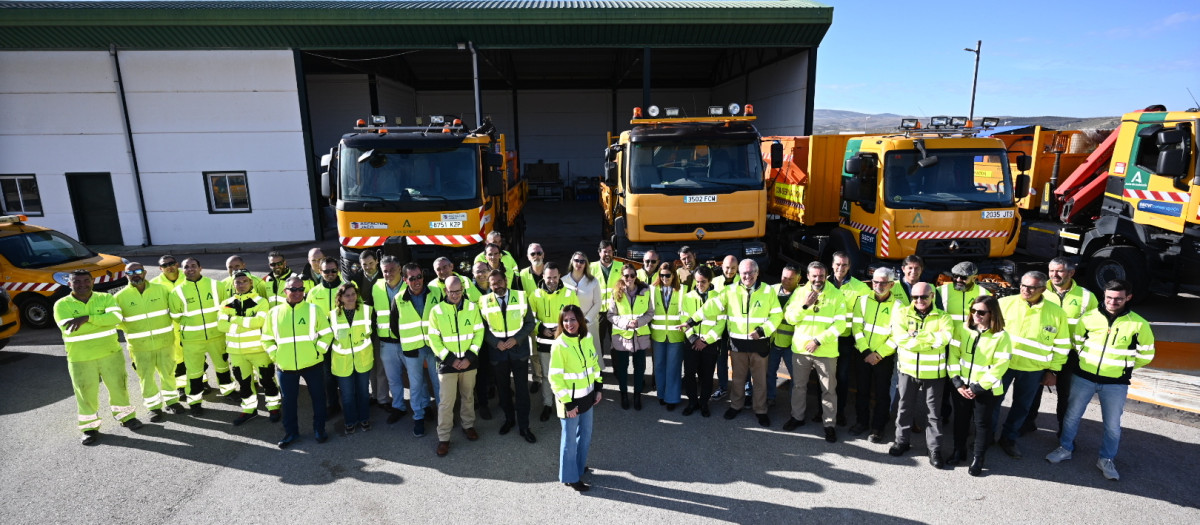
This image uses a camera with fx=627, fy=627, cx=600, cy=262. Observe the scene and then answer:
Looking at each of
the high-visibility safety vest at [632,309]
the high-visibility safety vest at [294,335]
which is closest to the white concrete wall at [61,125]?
Result: the high-visibility safety vest at [294,335]

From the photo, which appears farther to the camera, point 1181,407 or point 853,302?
point 1181,407

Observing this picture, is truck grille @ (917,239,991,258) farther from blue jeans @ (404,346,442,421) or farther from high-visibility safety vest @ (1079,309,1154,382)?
blue jeans @ (404,346,442,421)

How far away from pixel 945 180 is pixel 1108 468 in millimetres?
4728

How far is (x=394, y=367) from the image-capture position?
6297mm

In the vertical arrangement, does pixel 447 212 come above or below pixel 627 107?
below

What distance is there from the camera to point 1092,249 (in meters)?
10.3

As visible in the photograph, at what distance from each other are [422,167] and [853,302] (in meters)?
6.23

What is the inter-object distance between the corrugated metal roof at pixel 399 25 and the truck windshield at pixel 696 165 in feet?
26.5

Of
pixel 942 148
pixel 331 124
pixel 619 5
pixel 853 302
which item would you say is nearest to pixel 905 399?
pixel 853 302

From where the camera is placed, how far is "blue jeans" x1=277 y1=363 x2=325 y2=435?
5738 millimetres

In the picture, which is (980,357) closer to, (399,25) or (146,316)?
(146,316)

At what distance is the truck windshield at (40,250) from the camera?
941 cm

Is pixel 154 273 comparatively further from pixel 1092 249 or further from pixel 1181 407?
pixel 1092 249

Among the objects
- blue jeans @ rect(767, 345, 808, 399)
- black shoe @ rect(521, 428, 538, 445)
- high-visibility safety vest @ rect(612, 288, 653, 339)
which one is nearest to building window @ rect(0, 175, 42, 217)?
black shoe @ rect(521, 428, 538, 445)
